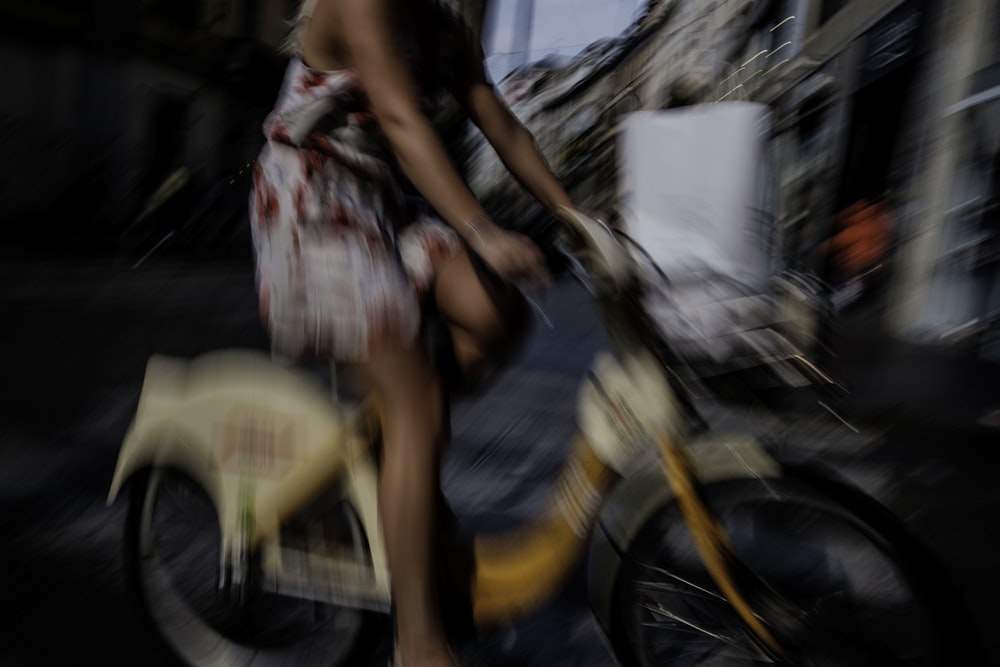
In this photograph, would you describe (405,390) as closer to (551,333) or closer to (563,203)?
(563,203)

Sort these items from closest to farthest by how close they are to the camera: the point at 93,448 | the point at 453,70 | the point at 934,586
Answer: the point at 934,586, the point at 453,70, the point at 93,448

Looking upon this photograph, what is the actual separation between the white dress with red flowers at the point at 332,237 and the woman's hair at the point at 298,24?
36 mm

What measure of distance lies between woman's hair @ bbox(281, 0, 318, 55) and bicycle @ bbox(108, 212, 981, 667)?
25.7 inches

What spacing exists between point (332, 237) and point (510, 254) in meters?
0.40

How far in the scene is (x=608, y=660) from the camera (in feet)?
7.89

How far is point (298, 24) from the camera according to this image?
6.19 ft

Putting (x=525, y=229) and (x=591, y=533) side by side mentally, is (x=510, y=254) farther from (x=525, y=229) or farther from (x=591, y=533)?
(x=525, y=229)

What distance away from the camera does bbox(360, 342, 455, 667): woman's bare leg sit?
180 cm

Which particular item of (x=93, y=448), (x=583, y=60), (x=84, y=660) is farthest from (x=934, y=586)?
(x=583, y=60)

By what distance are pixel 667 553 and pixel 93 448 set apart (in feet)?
9.78

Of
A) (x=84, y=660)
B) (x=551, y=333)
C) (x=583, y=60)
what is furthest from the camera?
(x=583, y=60)

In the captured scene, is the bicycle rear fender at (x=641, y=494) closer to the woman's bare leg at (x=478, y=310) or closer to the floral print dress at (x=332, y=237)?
the woman's bare leg at (x=478, y=310)

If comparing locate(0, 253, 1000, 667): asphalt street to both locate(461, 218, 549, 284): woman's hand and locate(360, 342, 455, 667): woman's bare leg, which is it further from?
locate(360, 342, 455, 667): woman's bare leg

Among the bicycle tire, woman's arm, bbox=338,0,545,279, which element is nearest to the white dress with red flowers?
woman's arm, bbox=338,0,545,279
